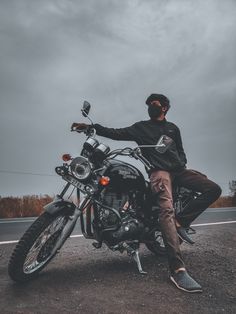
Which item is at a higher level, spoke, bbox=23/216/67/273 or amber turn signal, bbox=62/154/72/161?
amber turn signal, bbox=62/154/72/161

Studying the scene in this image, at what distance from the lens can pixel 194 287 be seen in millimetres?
3709

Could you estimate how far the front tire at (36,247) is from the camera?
3512mm

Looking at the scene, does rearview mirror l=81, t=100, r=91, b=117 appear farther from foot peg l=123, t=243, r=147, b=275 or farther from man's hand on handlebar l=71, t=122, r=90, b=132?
foot peg l=123, t=243, r=147, b=275

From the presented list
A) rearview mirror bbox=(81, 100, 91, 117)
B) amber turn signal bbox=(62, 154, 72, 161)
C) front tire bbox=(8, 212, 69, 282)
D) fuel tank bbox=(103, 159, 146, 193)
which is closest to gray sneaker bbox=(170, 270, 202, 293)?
fuel tank bbox=(103, 159, 146, 193)

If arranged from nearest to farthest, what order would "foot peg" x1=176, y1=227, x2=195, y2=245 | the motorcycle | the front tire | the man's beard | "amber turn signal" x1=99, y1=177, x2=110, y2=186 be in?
the front tire < the motorcycle < "amber turn signal" x1=99, y1=177, x2=110, y2=186 < "foot peg" x1=176, y1=227, x2=195, y2=245 < the man's beard

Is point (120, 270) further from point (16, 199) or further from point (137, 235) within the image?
point (16, 199)

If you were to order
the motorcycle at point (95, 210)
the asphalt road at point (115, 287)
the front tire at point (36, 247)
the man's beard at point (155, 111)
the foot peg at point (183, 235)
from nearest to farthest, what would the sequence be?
the asphalt road at point (115, 287) < the front tire at point (36, 247) < the motorcycle at point (95, 210) < the foot peg at point (183, 235) < the man's beard at point (155, 111)

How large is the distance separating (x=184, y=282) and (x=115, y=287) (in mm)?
678

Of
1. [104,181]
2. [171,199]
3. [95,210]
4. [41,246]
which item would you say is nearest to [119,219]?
[95,210]

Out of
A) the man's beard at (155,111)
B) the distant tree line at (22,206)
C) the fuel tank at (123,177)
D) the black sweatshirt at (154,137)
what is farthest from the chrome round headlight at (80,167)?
the distant tree line at (22,206)

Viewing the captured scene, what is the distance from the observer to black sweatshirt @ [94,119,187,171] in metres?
4.55

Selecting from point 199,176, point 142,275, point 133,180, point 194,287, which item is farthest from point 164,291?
point 199,176

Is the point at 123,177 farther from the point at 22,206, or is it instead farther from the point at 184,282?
the point at 22,206

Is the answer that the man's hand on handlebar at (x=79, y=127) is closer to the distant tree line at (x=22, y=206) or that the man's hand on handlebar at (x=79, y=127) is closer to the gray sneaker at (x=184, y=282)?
the gray sneaker at (x=184, y=282)
